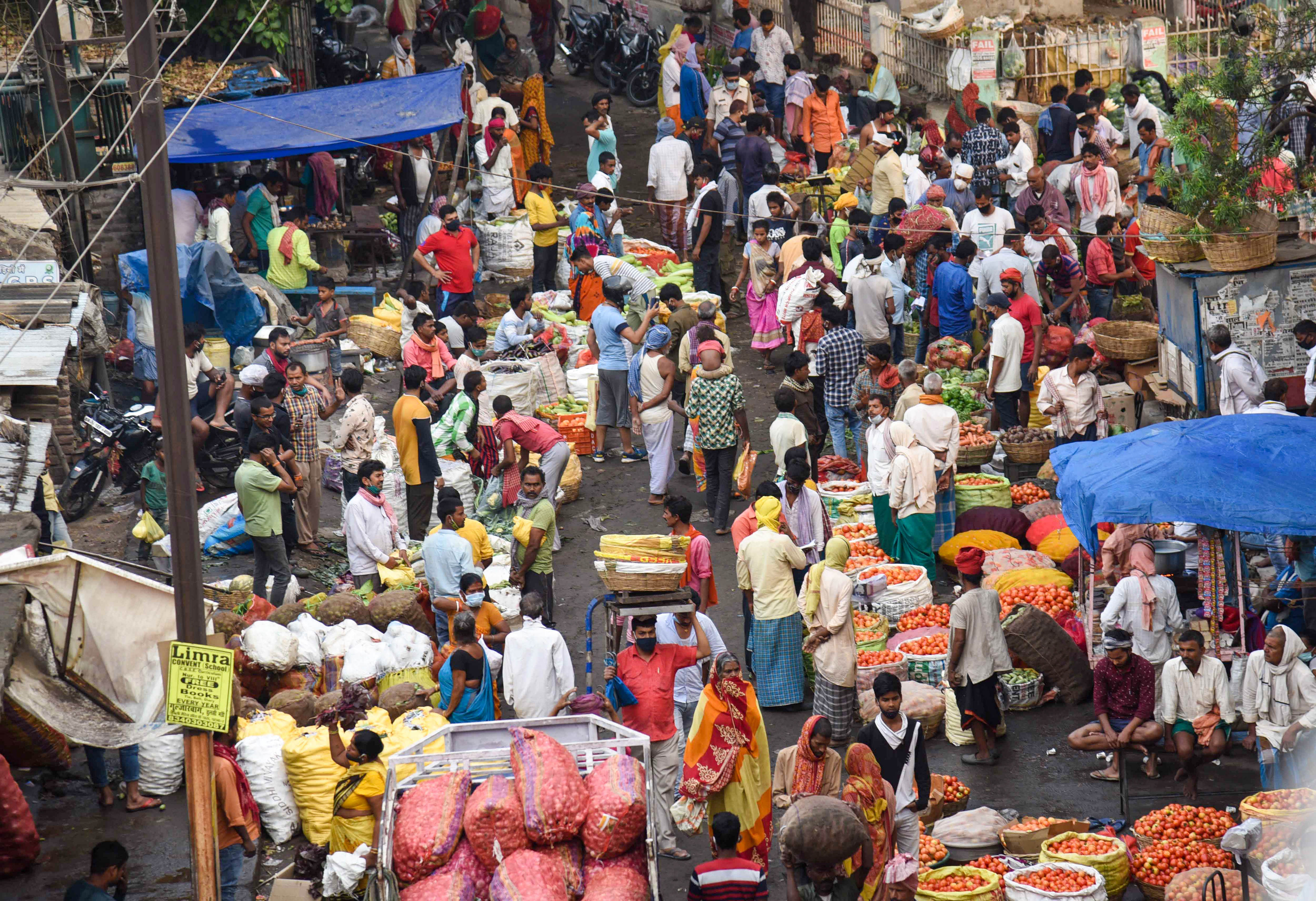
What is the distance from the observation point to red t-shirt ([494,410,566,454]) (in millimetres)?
12367

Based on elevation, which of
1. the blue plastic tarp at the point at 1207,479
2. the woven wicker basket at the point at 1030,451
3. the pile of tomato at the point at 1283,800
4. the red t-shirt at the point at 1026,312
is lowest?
the pile of tomato at the point at 1283,800

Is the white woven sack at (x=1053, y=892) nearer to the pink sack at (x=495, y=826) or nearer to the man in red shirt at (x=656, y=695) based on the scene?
the man in red shirt at (x=656, y=695)

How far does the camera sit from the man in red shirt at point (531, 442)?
12383 mm

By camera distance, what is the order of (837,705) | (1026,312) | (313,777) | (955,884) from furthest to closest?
(1026,312)
(837,705)
(313,777)
(955,884)

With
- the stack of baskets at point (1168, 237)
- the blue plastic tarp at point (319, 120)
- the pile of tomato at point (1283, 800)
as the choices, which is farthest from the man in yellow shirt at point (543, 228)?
the pile of tomato at point (1283, 800)

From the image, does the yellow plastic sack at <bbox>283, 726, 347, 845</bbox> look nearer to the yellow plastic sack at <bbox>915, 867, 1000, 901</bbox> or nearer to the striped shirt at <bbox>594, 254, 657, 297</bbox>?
the yellow plastic sack at <bbox>915, 867, 1000, 901</bbox>

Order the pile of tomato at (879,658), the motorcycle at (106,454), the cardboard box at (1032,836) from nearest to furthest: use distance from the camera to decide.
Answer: the cardboard box at (1032,836) → the pile of tomato at (879,658) → the motorcycle at (106,454)

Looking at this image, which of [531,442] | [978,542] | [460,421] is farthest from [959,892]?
[460,421]

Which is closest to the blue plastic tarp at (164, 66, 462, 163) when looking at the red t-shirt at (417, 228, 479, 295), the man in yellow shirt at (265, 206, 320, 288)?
the man in yellow shirt at (265, 206, 320, 288)

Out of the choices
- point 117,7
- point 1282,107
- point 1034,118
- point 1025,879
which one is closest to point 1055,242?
point 1282,107

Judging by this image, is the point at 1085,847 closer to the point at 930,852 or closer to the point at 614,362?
the point at 930,852

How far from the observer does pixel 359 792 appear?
8.69 meters

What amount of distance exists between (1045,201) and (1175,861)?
9447mm

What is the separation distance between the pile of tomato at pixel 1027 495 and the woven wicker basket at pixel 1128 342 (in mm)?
1492
